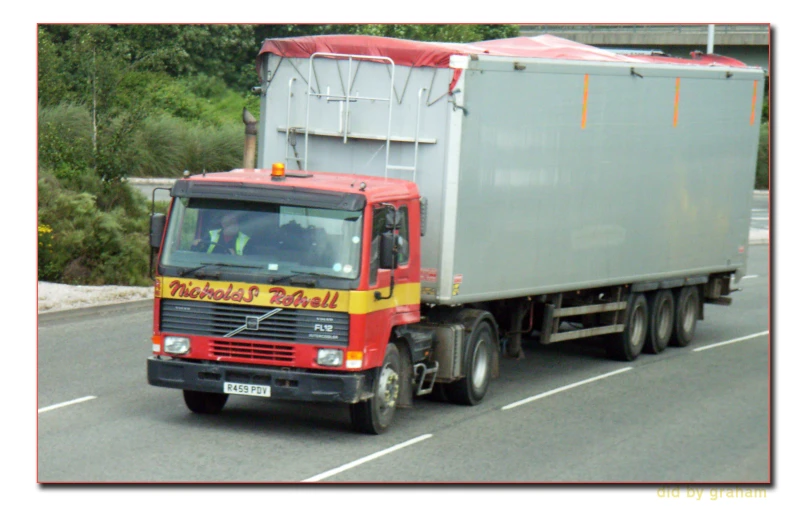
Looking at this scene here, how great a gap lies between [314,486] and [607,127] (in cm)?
733

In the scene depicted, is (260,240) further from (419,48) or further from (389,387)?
(419,48)

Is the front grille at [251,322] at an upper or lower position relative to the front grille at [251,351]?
upper

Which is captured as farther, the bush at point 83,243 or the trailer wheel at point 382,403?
the bush at point 83,243

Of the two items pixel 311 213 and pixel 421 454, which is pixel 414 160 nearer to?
pixel 311 213

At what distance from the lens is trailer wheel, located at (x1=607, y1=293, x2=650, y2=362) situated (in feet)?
56.6

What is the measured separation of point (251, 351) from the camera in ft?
37.9

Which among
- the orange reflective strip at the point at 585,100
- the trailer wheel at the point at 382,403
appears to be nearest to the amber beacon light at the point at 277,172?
the trailer wheel at the point at 382,403

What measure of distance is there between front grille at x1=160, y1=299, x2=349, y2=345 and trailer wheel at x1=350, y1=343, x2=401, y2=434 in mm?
852

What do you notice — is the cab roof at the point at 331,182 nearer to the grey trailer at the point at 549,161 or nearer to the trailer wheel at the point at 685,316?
the grey trailer at the point at 549,161

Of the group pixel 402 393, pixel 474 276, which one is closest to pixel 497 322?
pixel 474 276

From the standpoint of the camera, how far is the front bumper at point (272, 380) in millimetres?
11430

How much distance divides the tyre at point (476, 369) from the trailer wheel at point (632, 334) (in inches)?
141

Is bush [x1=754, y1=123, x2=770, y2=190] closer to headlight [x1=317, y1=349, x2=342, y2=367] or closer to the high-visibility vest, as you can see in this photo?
headlight [x1=317, y1=349, x2=342, y2=367]

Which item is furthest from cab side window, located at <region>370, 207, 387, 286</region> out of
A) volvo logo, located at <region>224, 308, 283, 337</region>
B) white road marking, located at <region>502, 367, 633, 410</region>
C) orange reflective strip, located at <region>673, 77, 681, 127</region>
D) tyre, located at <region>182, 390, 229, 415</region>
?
orange reflective strip, located at <region>673, 77, 681, 127</region>
